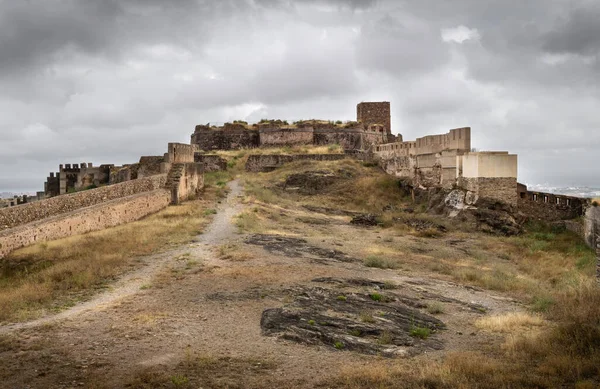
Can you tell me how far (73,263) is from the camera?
12102mm

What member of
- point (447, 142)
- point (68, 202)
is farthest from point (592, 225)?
point (68, 202)

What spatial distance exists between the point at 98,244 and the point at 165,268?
3.46m

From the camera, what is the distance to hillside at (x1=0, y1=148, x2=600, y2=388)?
629 centimetres

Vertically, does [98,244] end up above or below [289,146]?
below

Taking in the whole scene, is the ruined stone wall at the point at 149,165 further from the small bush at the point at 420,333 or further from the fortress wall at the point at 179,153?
the small bush at the point at 420,333

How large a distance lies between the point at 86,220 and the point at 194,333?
1088 centimetres

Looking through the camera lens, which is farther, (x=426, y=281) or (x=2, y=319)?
(x=426, y=281)

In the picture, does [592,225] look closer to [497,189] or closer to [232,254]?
[497,189]

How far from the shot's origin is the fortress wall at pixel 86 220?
13848mm

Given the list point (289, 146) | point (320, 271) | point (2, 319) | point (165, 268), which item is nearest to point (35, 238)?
point (165, 268)

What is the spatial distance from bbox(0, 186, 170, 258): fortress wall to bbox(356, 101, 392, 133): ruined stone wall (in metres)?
30.3

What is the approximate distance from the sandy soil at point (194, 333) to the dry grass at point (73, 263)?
A: 56cm

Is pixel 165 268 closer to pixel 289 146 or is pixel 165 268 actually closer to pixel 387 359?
pixel 387 359

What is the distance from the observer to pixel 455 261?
54.8ft
